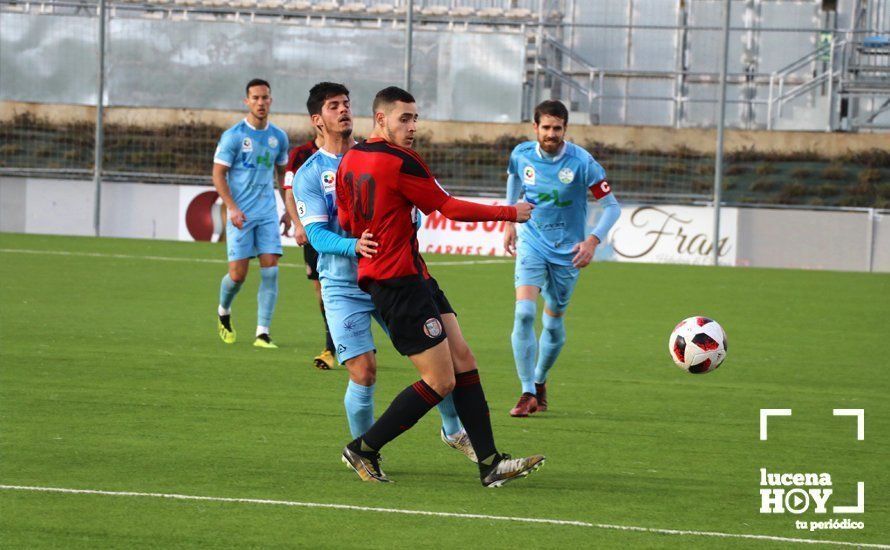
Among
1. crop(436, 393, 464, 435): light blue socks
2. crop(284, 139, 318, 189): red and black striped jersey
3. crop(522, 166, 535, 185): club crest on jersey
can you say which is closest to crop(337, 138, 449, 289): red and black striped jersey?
crop(436, 393, 464, 435): light blue socks

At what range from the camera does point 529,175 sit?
30.8ft

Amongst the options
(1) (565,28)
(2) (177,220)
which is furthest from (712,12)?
(2) (177,220)

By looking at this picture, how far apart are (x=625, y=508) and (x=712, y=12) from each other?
953 inches

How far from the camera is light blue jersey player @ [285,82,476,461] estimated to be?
680 cm

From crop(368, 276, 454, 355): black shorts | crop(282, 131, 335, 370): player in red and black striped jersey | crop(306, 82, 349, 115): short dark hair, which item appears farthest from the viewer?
crop(282, 131, 335, 370): player in red and black striped jersey

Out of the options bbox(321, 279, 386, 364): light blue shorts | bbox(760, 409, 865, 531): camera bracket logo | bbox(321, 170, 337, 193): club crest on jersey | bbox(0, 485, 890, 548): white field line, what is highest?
bbox(321, 170, 337, 193): club crest on jersey

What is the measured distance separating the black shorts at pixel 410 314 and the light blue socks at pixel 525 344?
2638 millimetres

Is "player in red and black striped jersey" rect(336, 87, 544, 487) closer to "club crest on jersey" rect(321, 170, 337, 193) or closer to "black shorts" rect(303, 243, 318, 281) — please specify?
"club crest on jersey" rect(321, 170, 337, 193)

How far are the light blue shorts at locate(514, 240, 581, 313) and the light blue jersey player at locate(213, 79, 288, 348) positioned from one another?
348 centimetres

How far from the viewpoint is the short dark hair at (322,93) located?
25.1 feet

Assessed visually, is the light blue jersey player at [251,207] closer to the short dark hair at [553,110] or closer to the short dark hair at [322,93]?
the short dark hair at [553,110]

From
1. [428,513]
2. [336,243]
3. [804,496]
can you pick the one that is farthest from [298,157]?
[804,496]

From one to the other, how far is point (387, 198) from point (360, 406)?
123 centimetres

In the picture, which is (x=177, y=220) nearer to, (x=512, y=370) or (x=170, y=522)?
(x=512, y=370)
